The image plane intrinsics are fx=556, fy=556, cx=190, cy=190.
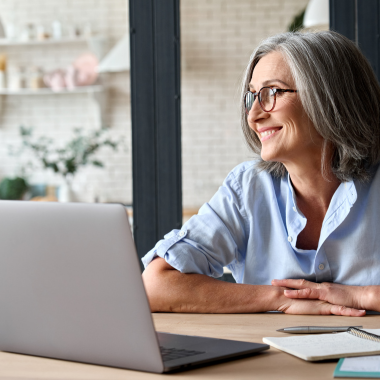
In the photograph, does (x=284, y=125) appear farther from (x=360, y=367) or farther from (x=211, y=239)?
(x=360, y=367)

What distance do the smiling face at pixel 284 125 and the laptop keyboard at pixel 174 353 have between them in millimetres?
811

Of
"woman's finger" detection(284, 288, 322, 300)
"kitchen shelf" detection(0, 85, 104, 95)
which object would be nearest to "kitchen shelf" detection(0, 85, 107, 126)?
"kitchen shelf" detection(0, 85, 104, 95)

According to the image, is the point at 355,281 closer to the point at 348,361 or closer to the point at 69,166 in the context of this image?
the point at 348,361

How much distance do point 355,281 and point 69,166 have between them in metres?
4.10

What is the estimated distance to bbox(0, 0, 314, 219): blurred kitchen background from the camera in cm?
518

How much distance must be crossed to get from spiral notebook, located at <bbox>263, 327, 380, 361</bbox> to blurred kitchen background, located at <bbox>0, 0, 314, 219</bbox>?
4.02 m

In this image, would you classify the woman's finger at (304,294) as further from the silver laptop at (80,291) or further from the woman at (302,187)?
the silver laptop at (80,291)

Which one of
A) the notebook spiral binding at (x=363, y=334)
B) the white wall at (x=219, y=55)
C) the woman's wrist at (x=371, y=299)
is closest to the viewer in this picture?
the notebook spiral binding at (x=363, y=334)

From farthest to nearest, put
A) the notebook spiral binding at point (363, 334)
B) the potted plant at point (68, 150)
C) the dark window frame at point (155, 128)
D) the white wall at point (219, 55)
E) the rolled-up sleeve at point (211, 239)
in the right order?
1. the potted plant at point (68, 150)
2. the white wall at point (219, 55)
3. the dark window frame at point (155, 128)
4. the rolled-up sleeve at point (211, 239)
5. the notebook spiral binding at point (363, 334)

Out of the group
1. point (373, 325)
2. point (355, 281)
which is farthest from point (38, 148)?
point (373, 325)

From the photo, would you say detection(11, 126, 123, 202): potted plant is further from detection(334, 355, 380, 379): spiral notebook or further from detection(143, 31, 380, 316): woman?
detection(334, 355, 380, 379): spiral notebook

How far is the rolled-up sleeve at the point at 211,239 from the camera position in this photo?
1.49 m

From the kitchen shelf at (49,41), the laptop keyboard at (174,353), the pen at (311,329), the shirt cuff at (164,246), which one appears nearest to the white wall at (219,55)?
the kitchen shelf at (49,41)

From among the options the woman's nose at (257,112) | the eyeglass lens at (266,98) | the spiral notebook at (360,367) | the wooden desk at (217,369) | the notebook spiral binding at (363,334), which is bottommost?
the notebook spiral binding at (363,334)
